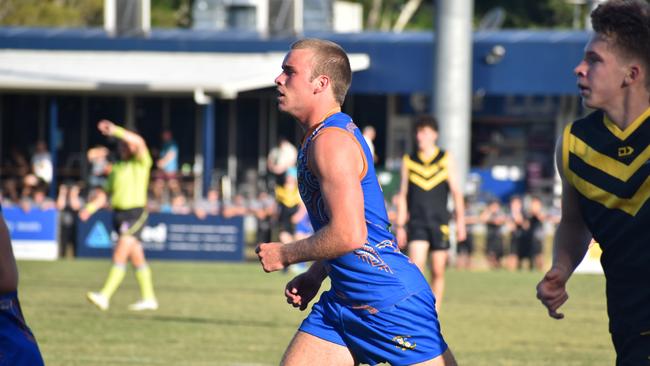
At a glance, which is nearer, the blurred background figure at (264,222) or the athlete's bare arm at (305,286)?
the athlete's bare arm at (305,286)

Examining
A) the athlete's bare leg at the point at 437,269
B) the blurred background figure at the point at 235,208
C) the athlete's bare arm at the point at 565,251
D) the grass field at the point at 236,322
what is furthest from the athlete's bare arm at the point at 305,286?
the blurred background figure at the point at 235,208

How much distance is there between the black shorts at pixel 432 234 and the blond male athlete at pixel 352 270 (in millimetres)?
6714

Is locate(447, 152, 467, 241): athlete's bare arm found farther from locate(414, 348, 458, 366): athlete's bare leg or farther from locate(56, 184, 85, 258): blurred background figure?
locate(56, 184, 85, 258): blurred background figure

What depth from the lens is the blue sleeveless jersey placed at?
5.42 meters

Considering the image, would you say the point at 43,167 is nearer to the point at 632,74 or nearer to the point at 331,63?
the point at 331,63

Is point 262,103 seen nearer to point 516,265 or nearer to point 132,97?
point 132,97

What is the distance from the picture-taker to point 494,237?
73.2 ft

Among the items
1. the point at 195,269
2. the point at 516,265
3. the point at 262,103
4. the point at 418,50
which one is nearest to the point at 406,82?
the point at 418,50

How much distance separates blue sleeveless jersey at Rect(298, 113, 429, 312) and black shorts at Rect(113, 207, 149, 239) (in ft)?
28.3

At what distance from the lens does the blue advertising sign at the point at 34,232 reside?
72.6ft

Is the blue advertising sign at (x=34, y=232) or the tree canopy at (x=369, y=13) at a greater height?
the tree canopy at (x=369, y=13)

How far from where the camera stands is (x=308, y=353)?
18.3ft

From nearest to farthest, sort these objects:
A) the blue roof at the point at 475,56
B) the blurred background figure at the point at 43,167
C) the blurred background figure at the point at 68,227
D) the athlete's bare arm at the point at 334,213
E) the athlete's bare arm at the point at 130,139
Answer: the athlete's bare arm at the point at 334,213 < the athlete's bare arm at the point at 130,139 < the blurred background figure at the point at 68,227 < the blurred background figure at the point at 43,167 < the blue roof at the point at 475,56

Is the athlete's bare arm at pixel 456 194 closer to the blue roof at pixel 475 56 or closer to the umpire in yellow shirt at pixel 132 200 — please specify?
the umpire in yellow shirt at pixel 132 200
